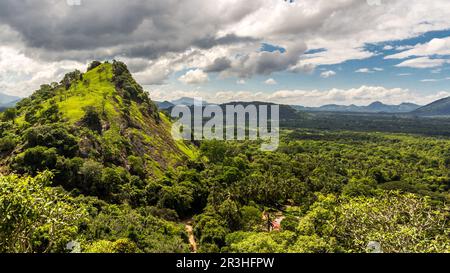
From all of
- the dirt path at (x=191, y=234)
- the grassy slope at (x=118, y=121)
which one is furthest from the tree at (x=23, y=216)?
the grassy slope at (x=118, y=121)

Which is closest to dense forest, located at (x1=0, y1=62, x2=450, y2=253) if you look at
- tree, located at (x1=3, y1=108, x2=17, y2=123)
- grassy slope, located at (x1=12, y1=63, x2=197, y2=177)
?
tree, located at (x1=3, y1=108, x2=17, y2=123)

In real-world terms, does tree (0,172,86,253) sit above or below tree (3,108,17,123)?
below

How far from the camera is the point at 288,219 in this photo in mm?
54375

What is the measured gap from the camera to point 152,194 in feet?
203

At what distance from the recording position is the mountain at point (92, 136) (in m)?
55.2

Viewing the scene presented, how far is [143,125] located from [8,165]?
4722cm

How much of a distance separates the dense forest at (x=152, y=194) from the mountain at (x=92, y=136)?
0.29 m

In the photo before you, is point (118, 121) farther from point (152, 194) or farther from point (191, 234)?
point (191, 234)

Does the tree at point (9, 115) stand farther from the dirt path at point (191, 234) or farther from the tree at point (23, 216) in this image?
the tree at point (23, 216)

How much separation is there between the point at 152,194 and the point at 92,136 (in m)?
20.4

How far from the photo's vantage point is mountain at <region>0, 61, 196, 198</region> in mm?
55219

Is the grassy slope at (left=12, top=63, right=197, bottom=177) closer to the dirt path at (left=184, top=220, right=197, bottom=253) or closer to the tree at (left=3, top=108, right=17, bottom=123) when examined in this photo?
the tree at (left=3, top=108, right=17, bottom=123)

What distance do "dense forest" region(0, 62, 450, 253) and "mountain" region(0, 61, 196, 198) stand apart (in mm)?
288

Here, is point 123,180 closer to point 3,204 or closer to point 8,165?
point 8,165
